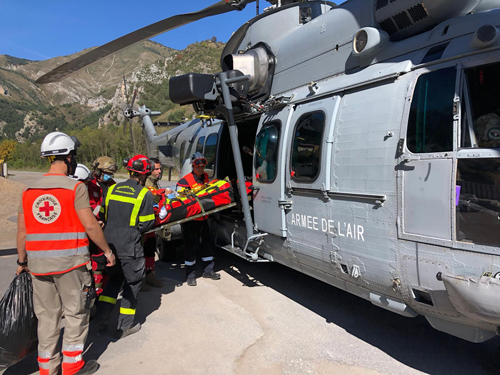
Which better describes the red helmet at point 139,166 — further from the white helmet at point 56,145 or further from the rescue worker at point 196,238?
the rescue worker at point 196,238

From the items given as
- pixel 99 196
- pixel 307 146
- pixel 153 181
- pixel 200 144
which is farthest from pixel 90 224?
pixel 200 144

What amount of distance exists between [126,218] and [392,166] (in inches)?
101

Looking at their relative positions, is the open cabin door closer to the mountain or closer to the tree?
the mountain

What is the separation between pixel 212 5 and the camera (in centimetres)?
516

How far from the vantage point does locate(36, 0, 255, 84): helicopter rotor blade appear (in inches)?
204

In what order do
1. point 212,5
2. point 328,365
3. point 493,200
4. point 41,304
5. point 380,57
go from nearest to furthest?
point 493,200
point 41,304
point 328,365
point 380,57
point 212,5

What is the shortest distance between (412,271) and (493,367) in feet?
3.91

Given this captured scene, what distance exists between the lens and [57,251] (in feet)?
8.73

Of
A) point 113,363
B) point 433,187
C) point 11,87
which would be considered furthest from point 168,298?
point 11,87

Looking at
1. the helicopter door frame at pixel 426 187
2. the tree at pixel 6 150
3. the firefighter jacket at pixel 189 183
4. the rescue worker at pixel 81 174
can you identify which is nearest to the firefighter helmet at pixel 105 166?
the rescue worker at pixel 81 174

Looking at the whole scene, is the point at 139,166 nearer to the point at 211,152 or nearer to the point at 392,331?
the point at 211,152

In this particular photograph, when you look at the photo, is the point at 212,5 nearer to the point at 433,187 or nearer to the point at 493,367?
the point at 433,187

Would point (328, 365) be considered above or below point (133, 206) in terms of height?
below

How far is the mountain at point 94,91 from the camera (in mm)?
78812
